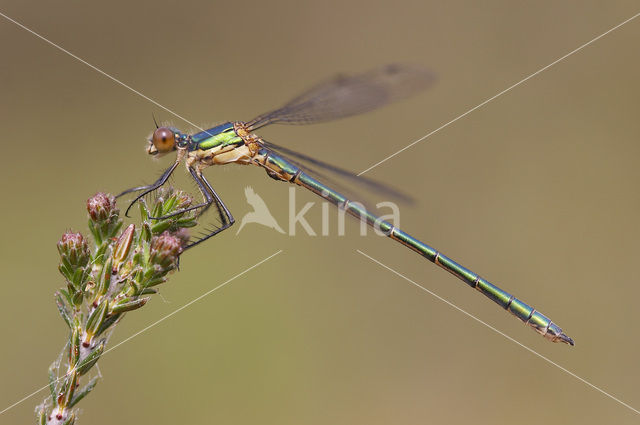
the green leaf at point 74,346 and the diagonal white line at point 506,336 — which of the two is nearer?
the green leaf at point 74,346

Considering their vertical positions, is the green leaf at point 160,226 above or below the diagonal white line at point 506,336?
below

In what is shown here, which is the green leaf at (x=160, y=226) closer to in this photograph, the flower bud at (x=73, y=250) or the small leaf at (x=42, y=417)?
the flower bud at (x=73, y=250)

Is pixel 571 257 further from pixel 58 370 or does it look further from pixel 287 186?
pixel 58 370

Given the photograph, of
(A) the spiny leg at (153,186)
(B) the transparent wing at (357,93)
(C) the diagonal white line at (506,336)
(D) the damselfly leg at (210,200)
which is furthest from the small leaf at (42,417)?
(C) the diagonal white line at (506,336)

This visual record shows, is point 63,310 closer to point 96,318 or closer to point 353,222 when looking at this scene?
point 96,318

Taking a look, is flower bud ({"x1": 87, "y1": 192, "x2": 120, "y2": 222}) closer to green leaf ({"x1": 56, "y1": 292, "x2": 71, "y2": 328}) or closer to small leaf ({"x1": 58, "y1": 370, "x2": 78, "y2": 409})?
green leaf ({"x1": 56, "y1": 292, "x2": 71, "y2": 328})

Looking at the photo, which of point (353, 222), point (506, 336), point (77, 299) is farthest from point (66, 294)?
point (506, 336)

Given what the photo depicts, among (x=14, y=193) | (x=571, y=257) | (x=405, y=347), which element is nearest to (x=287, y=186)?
(x=405, y=347)
